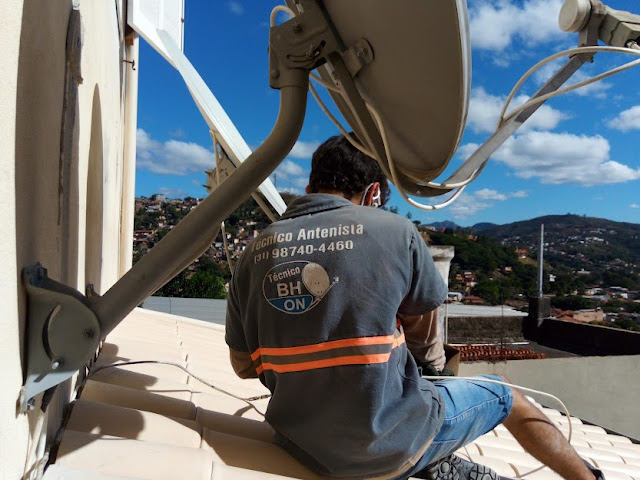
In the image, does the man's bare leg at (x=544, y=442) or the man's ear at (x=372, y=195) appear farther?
the man's bare leg at (x=544, y=442)

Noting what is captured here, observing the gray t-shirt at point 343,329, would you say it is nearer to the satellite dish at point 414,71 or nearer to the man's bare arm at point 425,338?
the man's bare arm at point 425,338

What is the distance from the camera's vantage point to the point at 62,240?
1709 millimetres

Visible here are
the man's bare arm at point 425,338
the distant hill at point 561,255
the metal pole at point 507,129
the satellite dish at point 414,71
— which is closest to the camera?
the satellite dish at point 414,71

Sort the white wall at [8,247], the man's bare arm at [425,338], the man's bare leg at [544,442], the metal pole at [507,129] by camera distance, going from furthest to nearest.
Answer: the man's bare leg at [544,442], the man's bare arm at [425,338], the metal pole at [507,129], the white wall at [8,247]

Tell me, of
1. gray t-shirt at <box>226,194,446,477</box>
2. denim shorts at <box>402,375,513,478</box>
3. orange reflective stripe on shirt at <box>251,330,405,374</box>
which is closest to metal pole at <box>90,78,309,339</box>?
gray t-shirt at <box>226,194,446,477</box>

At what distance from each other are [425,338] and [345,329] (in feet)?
1.52

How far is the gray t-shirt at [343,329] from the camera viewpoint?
5.74 feet

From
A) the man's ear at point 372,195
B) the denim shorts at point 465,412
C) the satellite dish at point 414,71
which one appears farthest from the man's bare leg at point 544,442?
the satellite dish at point 414,71

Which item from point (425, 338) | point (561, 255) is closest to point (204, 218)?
point (425, 338)

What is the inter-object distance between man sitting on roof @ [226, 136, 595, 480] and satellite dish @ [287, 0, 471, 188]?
280 mm

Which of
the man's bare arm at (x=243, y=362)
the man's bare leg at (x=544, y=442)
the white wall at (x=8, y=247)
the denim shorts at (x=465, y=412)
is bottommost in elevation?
the man's bare leg at (x=544, y=442)

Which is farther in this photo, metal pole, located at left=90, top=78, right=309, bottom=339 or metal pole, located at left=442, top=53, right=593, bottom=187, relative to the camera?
metal pole, located at left=442, top=53, right=593, bottom=187

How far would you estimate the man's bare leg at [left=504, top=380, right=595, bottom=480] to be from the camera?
7.59ft

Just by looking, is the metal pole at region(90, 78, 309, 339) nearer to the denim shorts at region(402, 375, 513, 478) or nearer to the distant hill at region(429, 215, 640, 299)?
the denim shorts at region(402, 375, 513, 478)
